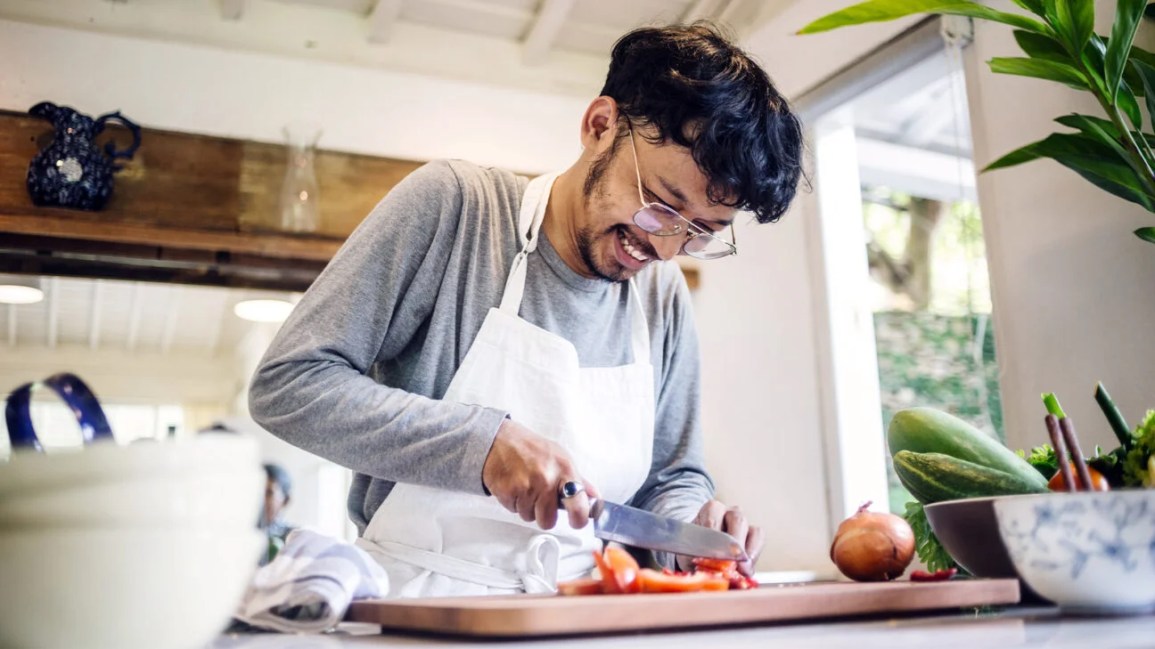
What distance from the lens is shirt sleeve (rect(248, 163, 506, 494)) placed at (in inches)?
47.6

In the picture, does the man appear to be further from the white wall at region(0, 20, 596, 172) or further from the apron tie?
the white wall at region(0, 20, 596, 172)

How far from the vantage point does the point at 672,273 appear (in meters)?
1.83

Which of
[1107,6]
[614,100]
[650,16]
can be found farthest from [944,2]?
[650,16]

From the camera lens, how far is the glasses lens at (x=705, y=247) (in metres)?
1.56

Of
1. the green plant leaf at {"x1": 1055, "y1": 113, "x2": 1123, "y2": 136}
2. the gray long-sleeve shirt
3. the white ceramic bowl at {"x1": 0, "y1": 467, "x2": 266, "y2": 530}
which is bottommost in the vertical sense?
the white ceramic bowl at {"x1": 0, "y1": 467, "x2": 266, "y2": 530}

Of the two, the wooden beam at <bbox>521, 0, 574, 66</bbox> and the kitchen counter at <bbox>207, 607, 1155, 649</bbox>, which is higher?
the wooden beam at <bbox>521, 0, 574, 66</bbox>

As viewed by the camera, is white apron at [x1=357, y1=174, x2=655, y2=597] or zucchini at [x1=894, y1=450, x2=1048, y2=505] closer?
zucchini at [x1=894, y1=450, x2=1048, y2=505]

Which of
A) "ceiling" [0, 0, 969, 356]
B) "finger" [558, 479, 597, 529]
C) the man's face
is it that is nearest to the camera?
"finger" [558, 479, 597, 529]

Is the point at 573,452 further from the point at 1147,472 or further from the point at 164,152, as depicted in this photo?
the point at 164,152

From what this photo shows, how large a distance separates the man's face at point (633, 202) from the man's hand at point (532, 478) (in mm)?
444

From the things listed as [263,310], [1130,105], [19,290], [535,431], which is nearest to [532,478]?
[535,431]

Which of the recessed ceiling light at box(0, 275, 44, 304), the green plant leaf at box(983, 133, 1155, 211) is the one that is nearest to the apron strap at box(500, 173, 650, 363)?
the green plant leaf at box(983, 133, 1155, 211)

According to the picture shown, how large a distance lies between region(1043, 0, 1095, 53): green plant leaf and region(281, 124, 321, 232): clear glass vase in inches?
82.7

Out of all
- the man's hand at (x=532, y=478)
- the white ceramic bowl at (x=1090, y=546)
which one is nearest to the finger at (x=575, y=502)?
the man's hand at (x=532, y=478)
